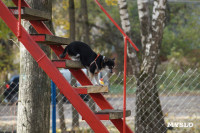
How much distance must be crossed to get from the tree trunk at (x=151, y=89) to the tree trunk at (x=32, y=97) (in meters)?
2.13

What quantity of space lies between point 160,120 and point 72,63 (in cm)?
287

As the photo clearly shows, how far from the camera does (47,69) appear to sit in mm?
4469

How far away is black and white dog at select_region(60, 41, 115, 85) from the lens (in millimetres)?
4965

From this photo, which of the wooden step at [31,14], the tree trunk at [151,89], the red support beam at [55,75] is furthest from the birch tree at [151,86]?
the wooden step at [31,14]

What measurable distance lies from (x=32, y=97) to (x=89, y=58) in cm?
107

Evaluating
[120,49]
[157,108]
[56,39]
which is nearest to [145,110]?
A: [157,108]

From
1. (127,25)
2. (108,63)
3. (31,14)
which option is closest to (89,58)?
(108,63)

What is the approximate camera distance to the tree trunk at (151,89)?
6.85 metres

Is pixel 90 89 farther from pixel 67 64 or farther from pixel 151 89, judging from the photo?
pixel 151 89

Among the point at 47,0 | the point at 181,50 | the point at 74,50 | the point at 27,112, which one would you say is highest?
the point at 181,50

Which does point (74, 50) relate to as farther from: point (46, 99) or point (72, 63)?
point (46, 99)

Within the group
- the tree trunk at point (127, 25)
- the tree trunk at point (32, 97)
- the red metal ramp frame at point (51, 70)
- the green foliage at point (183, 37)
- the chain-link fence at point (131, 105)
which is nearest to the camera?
the red metal ramp frame at point (51, 70)

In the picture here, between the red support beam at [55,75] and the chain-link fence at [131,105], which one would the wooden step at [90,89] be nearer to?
the red support beam at [55,75]

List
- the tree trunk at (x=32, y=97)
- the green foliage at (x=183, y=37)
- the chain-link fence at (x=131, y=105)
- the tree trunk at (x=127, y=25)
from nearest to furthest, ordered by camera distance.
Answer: the tree trunk at (x=32, y=97)
the chain-link fence at (x=131, y=105)
the tree trunk at (x=127, y=25)
the green foliage at (x=183, y=37)
